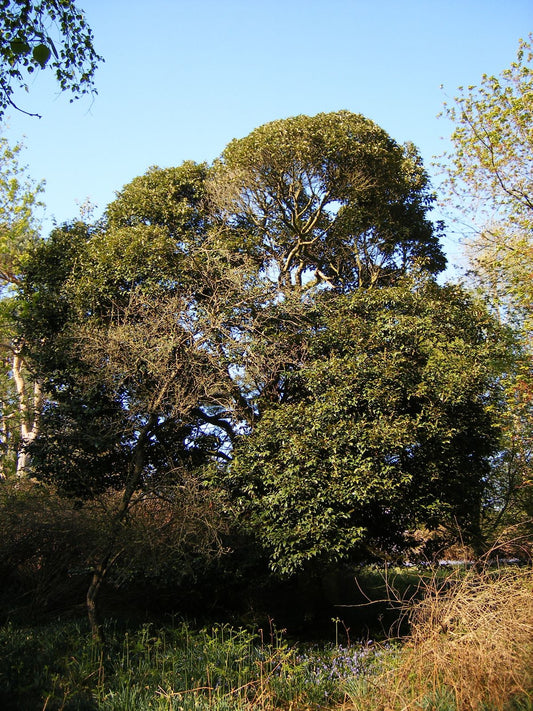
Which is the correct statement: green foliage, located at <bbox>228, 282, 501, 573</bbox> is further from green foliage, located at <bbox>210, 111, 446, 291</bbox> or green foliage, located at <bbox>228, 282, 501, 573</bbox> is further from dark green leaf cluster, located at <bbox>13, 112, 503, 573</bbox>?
green foliage, located at <bbox>210, 111, 446, 291</bbox>

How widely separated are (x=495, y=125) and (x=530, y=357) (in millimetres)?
4558

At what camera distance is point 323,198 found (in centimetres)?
1238

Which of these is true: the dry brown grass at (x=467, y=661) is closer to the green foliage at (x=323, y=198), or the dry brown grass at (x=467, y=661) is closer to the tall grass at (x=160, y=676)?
the tall grass at (x=160, y=676)

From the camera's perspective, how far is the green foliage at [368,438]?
28.2ft

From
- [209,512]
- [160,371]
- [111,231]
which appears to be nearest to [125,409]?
[160,371]

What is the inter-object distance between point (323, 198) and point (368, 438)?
614cm

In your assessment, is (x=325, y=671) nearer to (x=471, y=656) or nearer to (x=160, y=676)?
(x=160, y=676)

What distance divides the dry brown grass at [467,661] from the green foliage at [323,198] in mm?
7697

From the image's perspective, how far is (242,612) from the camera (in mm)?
10133

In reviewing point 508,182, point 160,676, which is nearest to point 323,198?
point 508,182

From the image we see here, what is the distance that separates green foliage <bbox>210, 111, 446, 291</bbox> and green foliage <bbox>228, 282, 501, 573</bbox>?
2.38m

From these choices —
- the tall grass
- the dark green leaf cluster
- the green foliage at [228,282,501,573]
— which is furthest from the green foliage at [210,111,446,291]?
the tall grass

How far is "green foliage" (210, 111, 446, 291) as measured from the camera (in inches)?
465

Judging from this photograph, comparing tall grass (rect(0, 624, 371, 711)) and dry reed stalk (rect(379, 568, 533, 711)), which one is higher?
dry reed stalk (rect(379, 568, 533, 711))
